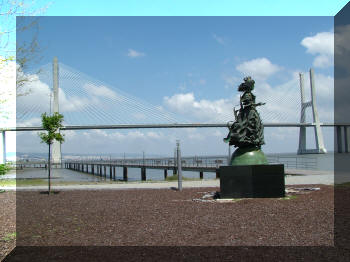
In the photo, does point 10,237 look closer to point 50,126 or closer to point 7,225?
point 7,225

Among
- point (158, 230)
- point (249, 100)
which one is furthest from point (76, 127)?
point (158, 230)

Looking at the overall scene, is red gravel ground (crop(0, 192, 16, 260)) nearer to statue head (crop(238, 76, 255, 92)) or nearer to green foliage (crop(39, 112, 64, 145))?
green foliage (crop(39, 112, 64, 145))

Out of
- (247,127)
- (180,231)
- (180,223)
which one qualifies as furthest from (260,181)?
(180,231)

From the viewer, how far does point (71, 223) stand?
6801mm

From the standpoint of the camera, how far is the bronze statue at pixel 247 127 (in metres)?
10.1

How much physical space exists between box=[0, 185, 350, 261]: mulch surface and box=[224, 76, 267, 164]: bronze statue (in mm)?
1568

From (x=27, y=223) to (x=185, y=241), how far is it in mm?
3379

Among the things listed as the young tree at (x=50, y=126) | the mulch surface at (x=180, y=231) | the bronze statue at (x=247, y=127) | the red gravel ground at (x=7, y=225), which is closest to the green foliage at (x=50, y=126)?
the young tree at (x=50, y=126)

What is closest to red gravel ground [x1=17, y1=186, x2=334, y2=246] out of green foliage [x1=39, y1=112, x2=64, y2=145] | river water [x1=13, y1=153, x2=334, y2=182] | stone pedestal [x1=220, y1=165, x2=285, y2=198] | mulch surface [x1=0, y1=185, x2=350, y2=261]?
mulch surface [x1=0, y1=185, x2=350, y2=261]

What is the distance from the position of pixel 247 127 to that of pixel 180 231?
505 centimetres

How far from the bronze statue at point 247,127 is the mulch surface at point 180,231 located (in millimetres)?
1568

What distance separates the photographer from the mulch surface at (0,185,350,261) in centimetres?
455

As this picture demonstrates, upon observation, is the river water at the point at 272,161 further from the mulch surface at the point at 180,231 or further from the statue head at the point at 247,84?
the mulch surface at the point at 180,231

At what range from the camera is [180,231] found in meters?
5.84
